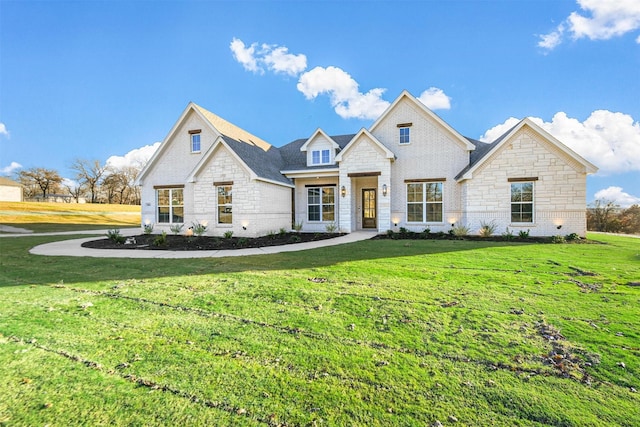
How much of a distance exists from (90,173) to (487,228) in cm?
7758

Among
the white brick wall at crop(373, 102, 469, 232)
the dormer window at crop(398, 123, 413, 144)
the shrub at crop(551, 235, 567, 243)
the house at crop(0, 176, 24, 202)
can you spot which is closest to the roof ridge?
the white brick wall at crop(373, 102, 469, 232)

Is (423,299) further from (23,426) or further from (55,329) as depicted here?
(55,329)

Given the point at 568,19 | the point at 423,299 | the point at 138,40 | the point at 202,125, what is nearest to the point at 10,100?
the point at 138,40

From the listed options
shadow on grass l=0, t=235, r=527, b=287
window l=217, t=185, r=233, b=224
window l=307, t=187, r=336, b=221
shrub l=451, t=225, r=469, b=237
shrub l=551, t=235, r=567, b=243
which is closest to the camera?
shadow on grass l=0, t=235, r=527, b=287

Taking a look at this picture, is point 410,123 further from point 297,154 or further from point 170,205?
point 170,205

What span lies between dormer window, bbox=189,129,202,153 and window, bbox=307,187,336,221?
741 cm

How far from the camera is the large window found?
15.1m

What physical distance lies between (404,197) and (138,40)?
18.6 metres

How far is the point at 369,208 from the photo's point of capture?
17.7 meters

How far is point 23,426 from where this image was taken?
2.02 m

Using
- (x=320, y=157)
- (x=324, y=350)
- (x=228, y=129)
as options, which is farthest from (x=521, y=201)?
(x=228, y=129)

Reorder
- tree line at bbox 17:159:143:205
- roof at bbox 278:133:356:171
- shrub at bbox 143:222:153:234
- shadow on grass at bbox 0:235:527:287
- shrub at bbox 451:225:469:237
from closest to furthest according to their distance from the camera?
shadow on grass at bbox 0:235:527:287 < shrub at bbox 451:225:469:237 < shrub at bbox 143:222:153:234 < roof at bbox 278:133:356:171 < tree line at bbox 17:159:143:205

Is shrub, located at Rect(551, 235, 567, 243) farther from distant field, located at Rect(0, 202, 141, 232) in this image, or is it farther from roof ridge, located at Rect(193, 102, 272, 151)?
distant field, located at Rect(0, 202, 141, 232)

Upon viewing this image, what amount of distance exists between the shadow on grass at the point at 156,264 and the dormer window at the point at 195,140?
920cm
